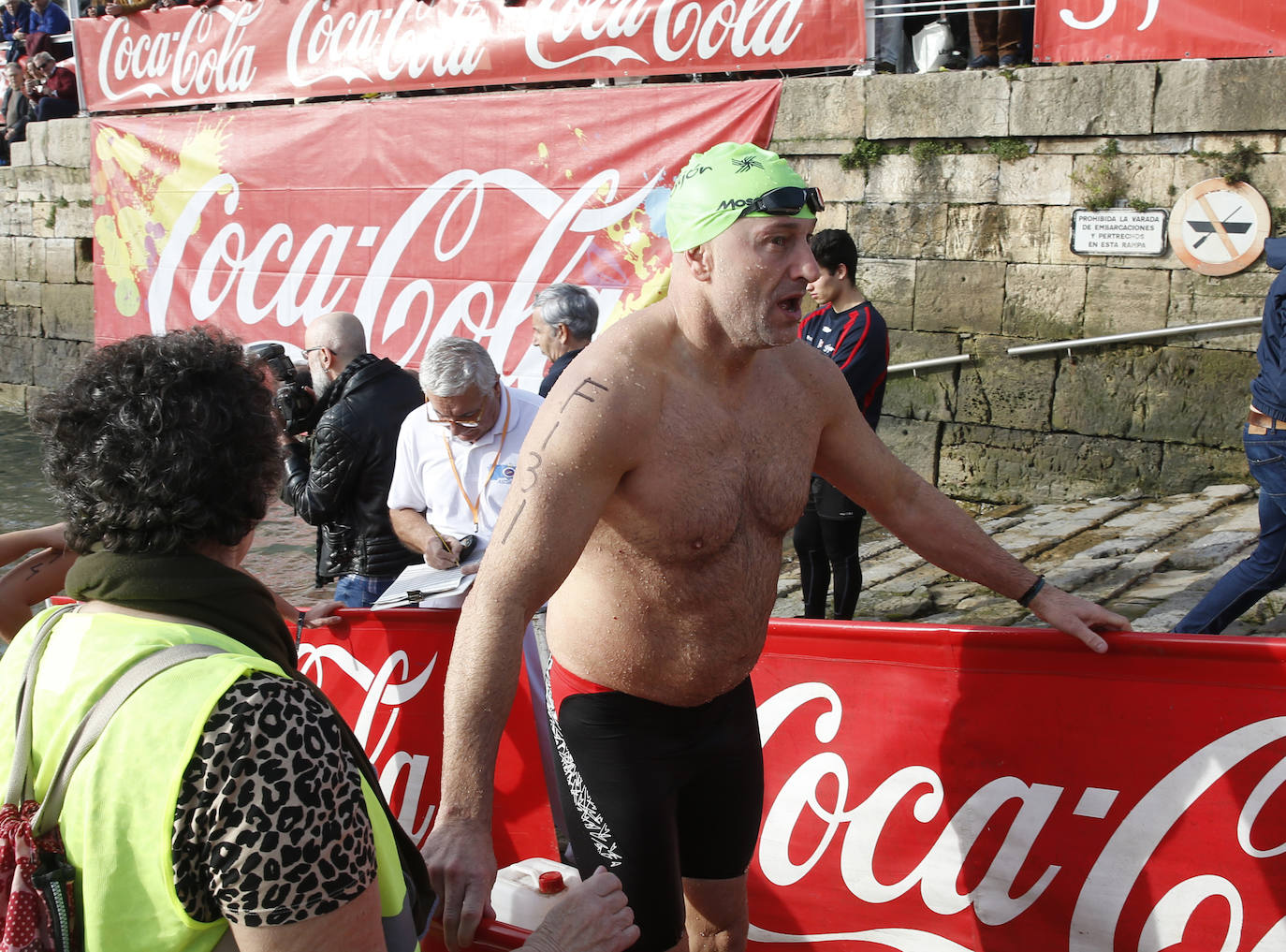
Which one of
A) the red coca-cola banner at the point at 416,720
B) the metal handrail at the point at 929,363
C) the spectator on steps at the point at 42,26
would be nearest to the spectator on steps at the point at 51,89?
the spectator on steps at the point at 42,26

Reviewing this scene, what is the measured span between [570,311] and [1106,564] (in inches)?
135

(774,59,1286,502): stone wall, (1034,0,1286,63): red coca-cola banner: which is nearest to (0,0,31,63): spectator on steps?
(774,59,1286,502): stone wall

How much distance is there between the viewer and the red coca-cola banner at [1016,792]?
2.47m

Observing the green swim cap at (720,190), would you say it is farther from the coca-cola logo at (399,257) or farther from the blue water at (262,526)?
the coca-cola logo at (399,257)

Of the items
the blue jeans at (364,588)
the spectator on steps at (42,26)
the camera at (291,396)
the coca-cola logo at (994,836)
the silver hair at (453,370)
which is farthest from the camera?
the spectator on steps at (42,26)

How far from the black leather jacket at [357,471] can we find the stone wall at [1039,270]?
175 inches

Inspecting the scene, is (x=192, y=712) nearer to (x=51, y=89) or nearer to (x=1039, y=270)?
(x=1039, y=270)

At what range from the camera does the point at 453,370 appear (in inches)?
152

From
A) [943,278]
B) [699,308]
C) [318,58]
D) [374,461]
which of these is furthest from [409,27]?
[699,308]

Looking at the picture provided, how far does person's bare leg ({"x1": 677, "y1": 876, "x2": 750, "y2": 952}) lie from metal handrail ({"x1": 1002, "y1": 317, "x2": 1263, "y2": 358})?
238 inches

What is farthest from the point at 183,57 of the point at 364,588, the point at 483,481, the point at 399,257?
the point at 483,481

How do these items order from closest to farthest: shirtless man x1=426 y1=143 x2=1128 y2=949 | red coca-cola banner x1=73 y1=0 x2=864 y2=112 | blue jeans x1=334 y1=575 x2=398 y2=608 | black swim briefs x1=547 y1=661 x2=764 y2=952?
shirtless man x1=426 y1=143 x2=1128 y2=949, black swim briefs x1=547 y1=661 x2=764 y2=952, blue jeans x1=334 y1=575 x2=398 y2=608, red coca-cola banner x1=73 y1=0 x2=864 y2=112

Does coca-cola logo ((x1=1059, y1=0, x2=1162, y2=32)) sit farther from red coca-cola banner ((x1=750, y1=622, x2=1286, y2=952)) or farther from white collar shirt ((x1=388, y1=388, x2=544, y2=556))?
red coca-cola banner ((x1=750, y1=622, x2=1286, y2=952))

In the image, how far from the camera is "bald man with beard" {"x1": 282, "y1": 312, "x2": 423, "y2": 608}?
437cm
